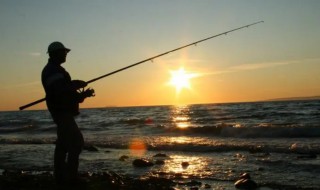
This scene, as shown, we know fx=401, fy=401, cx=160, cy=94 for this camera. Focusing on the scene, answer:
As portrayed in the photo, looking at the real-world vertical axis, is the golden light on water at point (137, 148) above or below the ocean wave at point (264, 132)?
below

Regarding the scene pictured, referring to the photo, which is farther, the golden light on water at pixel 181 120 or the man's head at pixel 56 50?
the golden light on water at pixel 181 120

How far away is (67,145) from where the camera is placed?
541cm

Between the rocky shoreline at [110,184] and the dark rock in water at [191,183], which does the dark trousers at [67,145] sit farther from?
the dark rock in water at [191,183]

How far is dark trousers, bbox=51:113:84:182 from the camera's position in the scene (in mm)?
5336

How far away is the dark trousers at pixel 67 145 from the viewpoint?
5336mm

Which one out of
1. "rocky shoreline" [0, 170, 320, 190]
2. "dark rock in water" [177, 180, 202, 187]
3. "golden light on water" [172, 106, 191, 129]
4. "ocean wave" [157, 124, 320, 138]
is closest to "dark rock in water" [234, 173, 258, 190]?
"rocky shoreline" [0, 170, 320, 190]

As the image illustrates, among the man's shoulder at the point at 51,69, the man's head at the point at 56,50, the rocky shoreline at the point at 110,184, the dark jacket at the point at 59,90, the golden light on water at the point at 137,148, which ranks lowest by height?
the rocky shoreline at the point at 110,184

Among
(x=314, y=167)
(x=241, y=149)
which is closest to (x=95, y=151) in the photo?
(x=241, y=149)

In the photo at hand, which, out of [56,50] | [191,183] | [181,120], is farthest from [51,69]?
[181,120]

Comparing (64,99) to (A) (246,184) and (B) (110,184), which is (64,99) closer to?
(B) (110,184)

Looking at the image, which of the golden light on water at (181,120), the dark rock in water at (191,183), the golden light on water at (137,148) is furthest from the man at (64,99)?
the golden light on water at (181,120)

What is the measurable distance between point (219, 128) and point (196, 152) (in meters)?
9.88

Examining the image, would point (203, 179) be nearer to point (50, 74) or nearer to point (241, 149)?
point (50, 74)

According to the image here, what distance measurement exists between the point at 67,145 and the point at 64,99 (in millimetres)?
651
